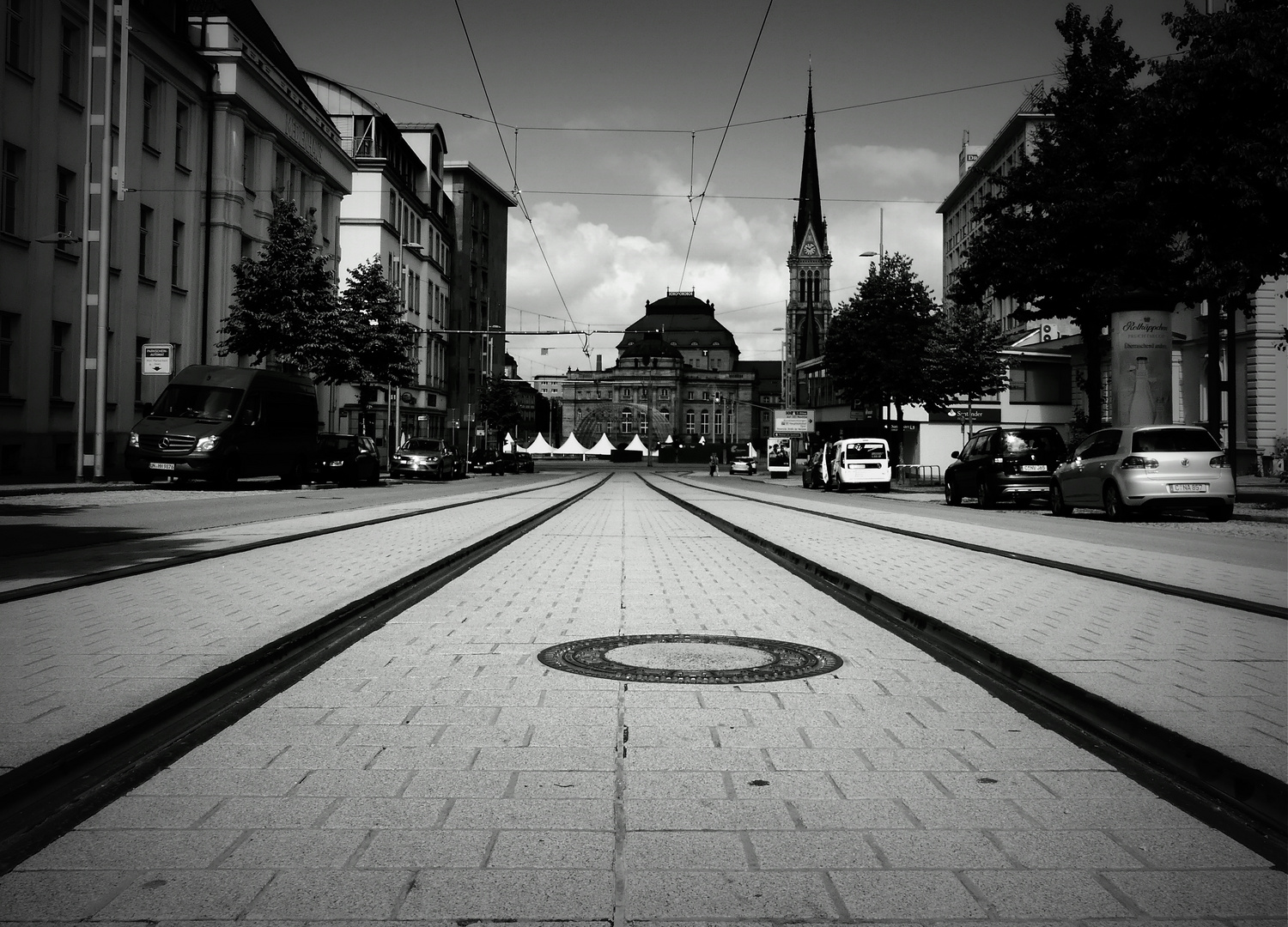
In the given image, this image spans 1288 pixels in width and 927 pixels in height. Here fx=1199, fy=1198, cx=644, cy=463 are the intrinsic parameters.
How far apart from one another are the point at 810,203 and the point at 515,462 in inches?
2970

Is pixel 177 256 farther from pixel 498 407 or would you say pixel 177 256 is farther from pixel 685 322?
pixel 685 322

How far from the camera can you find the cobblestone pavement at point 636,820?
2.76 metres

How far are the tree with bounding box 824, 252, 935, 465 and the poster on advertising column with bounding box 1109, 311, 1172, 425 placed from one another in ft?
Result: 64.3

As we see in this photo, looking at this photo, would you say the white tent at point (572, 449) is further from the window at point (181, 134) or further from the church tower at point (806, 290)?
the window at point (181, 134)

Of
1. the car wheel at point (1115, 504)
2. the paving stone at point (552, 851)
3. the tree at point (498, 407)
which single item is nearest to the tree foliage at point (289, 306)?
the car wheel at point (1115, 504)

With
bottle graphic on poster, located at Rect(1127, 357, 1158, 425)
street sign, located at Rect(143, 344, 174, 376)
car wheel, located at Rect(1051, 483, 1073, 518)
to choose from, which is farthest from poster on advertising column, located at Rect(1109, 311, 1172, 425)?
street sign, located at Rect(143, 344, 174, 376)

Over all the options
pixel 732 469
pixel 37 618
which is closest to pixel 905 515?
pixel 37 618

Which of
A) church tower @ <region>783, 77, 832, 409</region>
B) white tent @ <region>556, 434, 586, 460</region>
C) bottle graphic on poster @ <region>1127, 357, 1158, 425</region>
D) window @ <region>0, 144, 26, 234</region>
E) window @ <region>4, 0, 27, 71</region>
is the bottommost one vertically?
bottle graphic on poster @ <region>1127, 357, 1158, 425</region>

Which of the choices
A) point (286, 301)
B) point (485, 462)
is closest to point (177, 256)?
point (286, 301)

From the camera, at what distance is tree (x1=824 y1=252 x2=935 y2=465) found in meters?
44.8

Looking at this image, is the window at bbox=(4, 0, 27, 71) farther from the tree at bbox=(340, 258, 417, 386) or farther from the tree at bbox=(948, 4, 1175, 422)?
the tree at bbox=(948, 4, 1175, 422)

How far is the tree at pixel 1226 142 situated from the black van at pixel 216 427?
64.4 ft

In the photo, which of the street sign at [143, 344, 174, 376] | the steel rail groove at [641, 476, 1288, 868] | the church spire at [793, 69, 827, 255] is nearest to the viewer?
the steel rail groove at [641, 476, 1288, 868]

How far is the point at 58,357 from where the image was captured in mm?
29469
